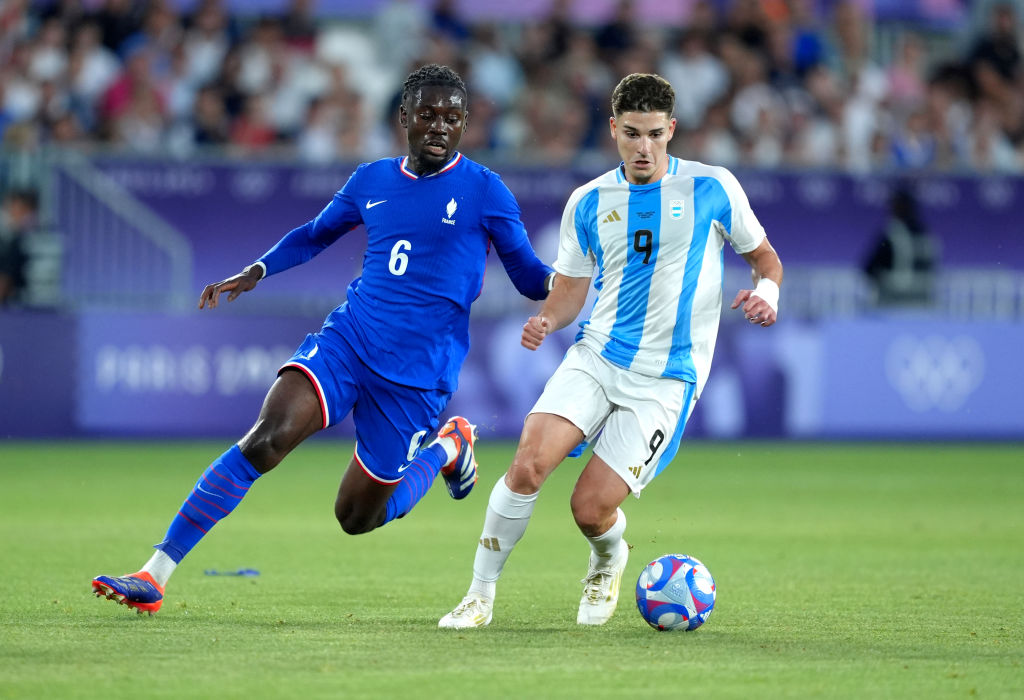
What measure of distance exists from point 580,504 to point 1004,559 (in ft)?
12.1

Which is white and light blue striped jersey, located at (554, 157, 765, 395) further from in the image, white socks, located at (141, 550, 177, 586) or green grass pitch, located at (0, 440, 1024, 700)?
white socks, located at (141, 550, 177, 586)

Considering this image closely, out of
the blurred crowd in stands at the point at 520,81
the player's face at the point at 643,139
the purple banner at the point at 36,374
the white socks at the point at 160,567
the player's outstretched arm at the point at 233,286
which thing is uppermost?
the blurred crowd in stands at the point at 520,81

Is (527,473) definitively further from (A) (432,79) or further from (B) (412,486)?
(A) (432,79)

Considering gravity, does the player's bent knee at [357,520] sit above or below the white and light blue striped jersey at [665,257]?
below

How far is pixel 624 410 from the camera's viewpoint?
664cm

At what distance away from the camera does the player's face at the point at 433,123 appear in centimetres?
686

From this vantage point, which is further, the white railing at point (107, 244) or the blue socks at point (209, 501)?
the white railing at point (107, 244)

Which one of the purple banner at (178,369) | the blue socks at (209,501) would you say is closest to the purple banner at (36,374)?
the purple banner at (178,369)

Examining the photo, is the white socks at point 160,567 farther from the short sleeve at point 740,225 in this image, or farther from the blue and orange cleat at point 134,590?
the short sleeve at point 740,225

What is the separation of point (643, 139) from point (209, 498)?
240 centimetres

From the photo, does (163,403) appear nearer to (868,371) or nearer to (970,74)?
(868,371)

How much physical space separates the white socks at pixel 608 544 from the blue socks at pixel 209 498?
1.49m

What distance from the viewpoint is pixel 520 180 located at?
16578 mm

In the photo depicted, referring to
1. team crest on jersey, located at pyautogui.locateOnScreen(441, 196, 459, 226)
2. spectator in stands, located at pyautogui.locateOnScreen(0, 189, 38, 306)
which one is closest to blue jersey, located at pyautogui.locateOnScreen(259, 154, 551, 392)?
team crest on jersey, located at pyautogui.locateOnScreen(441, 196, 459, 226)
